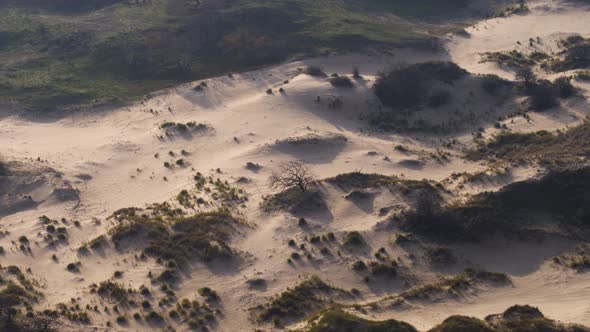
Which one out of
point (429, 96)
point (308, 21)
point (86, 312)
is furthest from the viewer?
point (308, 21)

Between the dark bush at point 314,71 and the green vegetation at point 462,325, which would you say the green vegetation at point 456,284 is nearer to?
the green vegetation at point 462,325

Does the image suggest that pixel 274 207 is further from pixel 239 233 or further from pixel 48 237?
pixel 48 237

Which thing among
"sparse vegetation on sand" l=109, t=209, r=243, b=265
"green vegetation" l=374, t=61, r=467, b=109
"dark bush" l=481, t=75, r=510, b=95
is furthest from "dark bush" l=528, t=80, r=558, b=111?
"sparse vegetation on sand" l=109, t=209, r=243, b=265

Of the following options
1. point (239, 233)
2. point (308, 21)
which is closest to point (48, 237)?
point (239, 233)

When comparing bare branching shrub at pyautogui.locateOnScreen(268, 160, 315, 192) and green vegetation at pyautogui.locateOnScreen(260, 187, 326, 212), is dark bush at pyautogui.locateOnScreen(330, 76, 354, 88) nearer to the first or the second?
bare branching shrub at pyautogui.locateOnScreen(268, 160, 315, 192)

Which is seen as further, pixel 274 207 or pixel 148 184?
pixel 148 184

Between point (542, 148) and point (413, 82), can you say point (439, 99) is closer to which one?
point (413, 82)
